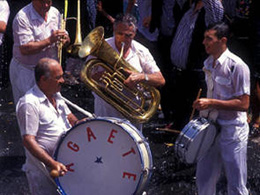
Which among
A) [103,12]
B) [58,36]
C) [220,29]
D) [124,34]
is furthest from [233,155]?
[103,12]

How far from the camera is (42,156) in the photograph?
5.07m

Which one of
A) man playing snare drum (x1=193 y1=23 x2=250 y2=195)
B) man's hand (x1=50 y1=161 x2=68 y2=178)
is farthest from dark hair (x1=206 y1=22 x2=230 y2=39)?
man's hand (x1=50 y1=161 x2=68 y2=178)

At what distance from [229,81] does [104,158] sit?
1.31m

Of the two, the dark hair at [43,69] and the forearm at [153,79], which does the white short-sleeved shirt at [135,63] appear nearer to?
the forearm at [153,79]

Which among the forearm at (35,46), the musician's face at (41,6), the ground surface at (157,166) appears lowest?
the ground surface at (157,166)

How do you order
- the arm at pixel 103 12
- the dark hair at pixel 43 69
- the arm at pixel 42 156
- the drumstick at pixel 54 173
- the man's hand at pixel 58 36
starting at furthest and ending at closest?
1. the arm at pixel 103 12
2. the man's hand at pixel 58 36
3. the dark hair at pixel 43 69
4. the arm at pixel 42 156
5. the drumstick at pixel 54 173

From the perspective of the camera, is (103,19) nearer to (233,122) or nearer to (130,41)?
(130,41)

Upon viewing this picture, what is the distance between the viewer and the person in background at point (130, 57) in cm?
638

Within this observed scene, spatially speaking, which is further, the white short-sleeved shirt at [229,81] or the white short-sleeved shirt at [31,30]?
the white short-sleeved shirt at [31,30]

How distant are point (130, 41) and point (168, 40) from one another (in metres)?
2.53

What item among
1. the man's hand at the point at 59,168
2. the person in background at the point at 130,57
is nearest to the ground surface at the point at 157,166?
the person in background at the point at 130,57

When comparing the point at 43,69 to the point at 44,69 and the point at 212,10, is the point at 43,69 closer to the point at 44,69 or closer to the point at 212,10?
the point at 44,69

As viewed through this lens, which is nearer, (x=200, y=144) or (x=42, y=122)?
(x=42, y=122)

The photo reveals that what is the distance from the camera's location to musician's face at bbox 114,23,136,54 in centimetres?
639
